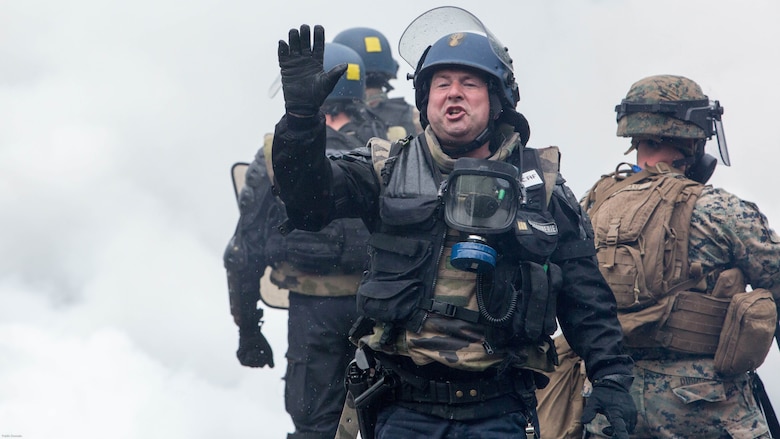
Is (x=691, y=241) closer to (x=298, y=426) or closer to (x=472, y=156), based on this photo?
(x=472, y=156)

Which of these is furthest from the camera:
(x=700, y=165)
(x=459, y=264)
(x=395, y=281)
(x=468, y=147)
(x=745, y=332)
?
(x=700, y=165)

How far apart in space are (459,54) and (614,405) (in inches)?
56.6

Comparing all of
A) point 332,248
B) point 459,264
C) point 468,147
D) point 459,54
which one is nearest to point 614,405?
point 459,264

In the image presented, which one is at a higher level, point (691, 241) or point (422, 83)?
point (422, 83)

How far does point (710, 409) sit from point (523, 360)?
188 cm

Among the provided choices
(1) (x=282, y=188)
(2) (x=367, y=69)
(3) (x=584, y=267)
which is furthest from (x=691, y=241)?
(2) (x=367, y=69)

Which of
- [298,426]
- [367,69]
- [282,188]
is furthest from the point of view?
[367,69]

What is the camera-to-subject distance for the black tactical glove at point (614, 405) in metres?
4.64

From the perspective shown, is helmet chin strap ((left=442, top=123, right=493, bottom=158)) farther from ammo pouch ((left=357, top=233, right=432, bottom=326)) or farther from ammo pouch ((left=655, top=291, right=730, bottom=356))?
ammo pouch ((left=655, top=291, right=730, bottom=356))

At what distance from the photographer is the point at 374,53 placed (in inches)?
437

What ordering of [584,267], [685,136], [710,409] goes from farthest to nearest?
[685,136], [710,409], [584,267]

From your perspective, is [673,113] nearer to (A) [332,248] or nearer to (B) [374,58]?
(A) [332,248]

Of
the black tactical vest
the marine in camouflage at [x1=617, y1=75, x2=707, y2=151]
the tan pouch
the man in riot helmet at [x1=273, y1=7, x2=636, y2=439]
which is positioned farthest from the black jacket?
the marine in camouflage at [x1=617, y1=75, x2=707, y2=151]

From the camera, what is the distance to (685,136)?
650 centimetres
